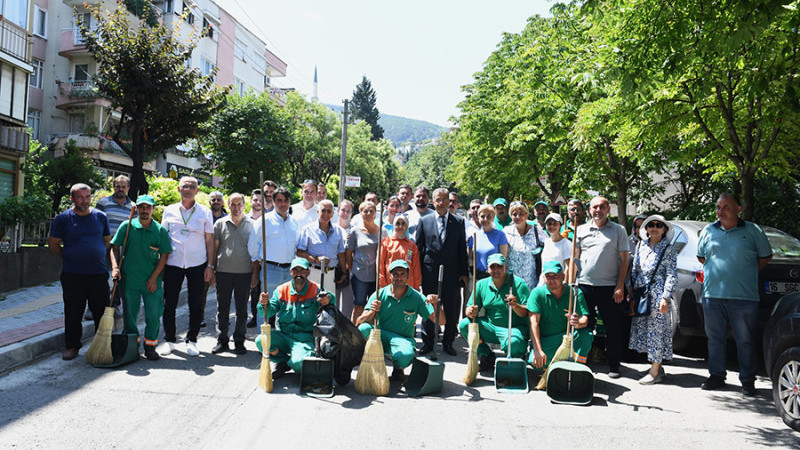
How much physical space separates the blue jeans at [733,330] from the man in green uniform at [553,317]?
1.30 m

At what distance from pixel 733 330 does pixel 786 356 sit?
1.02 m

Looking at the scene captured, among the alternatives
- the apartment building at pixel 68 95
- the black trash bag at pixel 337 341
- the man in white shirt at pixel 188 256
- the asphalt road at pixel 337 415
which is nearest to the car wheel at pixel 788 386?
the asphalt road at pixel 337 415

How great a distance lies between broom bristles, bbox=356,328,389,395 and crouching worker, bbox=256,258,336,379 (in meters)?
0.67

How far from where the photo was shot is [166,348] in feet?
22.2

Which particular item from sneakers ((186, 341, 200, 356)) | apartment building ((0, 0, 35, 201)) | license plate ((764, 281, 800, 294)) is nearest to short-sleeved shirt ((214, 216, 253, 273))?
sneakers ((186, 341, 200, 356))

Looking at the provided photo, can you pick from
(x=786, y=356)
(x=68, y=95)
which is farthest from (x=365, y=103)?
(x=786, y=356)

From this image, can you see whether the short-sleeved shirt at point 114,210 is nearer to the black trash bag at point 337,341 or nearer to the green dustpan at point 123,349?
the green dustpan at point 123,349

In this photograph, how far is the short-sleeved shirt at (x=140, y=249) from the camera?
652 cm

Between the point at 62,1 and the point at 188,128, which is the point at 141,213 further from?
the point at 62,1

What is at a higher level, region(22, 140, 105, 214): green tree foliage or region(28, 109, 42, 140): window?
region(28, 109, 42, 140): window

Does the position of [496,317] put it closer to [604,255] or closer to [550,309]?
[550,309]

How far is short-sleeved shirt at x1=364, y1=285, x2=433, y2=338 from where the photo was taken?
20.2 feet

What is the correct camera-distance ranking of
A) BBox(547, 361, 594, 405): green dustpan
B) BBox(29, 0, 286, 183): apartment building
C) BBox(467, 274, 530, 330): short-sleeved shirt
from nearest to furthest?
BBox(547, 361, 594, 405): green dustpan < BBox(467, 274, 530, 330): short-sleeved shirt < BBox(29, 0, 286, 183): apartment building

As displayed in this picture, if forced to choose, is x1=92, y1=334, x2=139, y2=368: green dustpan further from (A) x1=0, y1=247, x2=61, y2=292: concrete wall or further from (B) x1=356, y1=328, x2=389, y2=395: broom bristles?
(A) x1=0, y1=247, x2=61, y2=292: concrete wall
